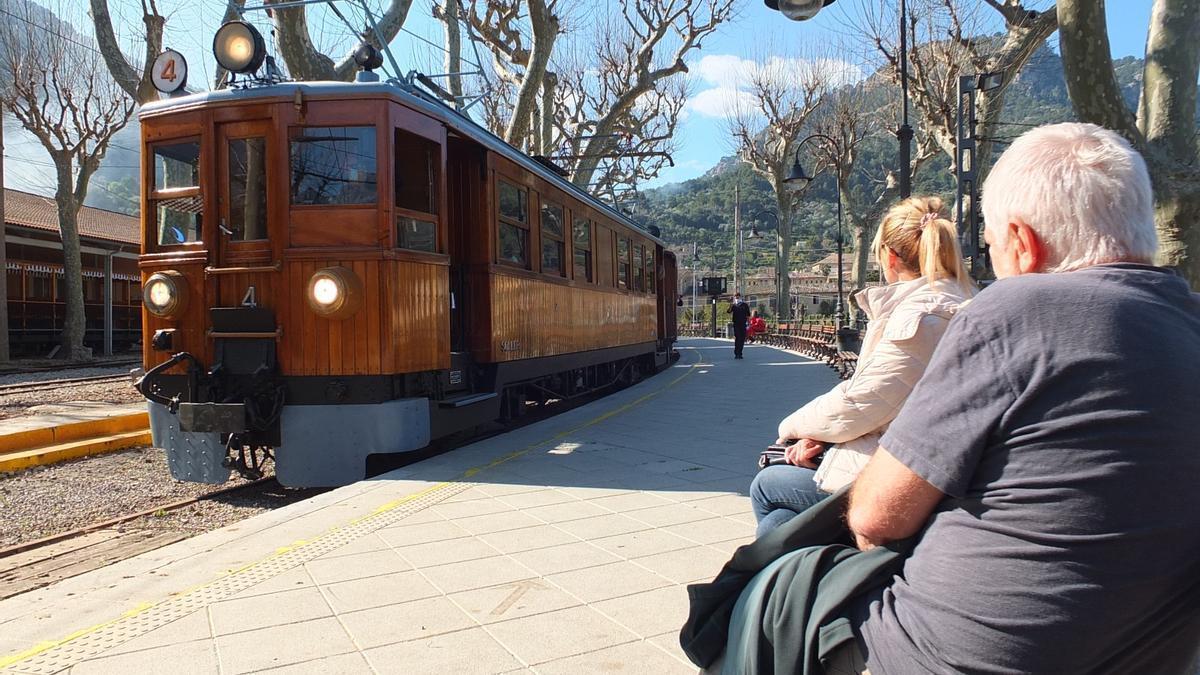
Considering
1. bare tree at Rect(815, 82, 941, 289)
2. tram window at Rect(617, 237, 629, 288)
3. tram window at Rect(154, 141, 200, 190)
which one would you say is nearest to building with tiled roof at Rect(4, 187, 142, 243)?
tram window at Rect(617, 237, 629, 288)

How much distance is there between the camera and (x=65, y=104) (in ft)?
69.1

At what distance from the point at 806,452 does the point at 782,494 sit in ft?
0.54

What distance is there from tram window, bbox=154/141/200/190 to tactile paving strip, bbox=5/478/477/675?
333 cm

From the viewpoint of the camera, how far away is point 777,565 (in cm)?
183

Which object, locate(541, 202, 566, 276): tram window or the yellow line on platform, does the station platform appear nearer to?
the yellow line on platform

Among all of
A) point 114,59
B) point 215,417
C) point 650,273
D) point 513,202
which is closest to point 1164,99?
point 513,202

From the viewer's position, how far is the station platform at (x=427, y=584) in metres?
2.81

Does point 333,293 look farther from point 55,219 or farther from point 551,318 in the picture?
point 55,219

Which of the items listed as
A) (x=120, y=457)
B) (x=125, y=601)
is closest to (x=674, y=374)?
(x=120, y=457)

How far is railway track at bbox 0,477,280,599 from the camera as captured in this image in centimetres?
430

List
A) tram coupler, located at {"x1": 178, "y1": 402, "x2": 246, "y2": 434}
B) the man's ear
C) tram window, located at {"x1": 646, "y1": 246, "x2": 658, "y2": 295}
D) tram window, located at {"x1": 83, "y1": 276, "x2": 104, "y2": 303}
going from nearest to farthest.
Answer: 1. the man's ear
2. tram coupler, located at {"x1": 178, "y1": 402, "x2": 246, "y2": 434}
3. tram window, located at {"x1": 646, "y1": 246, "x2": 658, "y2": 295}
4. tram window, located at {"x1": 83, "y1": 276, "x2": 104, "y2": 303}

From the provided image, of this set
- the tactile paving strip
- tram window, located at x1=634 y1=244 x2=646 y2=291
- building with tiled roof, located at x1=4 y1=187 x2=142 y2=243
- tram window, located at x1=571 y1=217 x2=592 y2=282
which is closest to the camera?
the tactile paving strip

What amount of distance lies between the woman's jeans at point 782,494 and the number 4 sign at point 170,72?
20.0ft

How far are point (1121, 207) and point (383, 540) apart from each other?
148 inches
